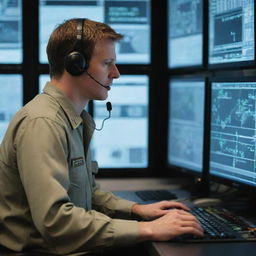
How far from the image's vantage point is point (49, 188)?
1506mm

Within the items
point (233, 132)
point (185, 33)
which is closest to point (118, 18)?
point (185, 33)

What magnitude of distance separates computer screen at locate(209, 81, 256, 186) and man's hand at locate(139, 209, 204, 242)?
0.40 meters

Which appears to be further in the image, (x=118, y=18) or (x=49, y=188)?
(x=118, y=18)

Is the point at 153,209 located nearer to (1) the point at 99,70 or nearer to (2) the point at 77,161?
(2) the point at 77,161

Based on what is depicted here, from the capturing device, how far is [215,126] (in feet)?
A: 7.12

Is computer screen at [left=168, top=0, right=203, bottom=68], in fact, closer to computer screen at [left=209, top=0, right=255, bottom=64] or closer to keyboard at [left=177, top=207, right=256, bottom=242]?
computer screen at [left=209, top=0, right=255, bottom=64]

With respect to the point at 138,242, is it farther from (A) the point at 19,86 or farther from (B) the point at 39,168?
(A) the point at 19,86

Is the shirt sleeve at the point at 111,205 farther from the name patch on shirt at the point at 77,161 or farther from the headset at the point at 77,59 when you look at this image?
the headset at the point at 77,59

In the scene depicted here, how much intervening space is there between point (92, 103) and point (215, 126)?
0.88m

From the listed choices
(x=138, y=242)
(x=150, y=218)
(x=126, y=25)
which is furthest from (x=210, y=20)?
(x=138, y=242)

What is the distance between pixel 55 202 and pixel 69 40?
53 cm

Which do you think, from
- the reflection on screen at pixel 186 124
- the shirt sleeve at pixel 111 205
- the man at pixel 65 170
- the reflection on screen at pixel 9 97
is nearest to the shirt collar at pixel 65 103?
the man at pixel 65 170

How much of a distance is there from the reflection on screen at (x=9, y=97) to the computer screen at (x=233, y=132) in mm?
1093

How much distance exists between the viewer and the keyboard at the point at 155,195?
2365 mm
